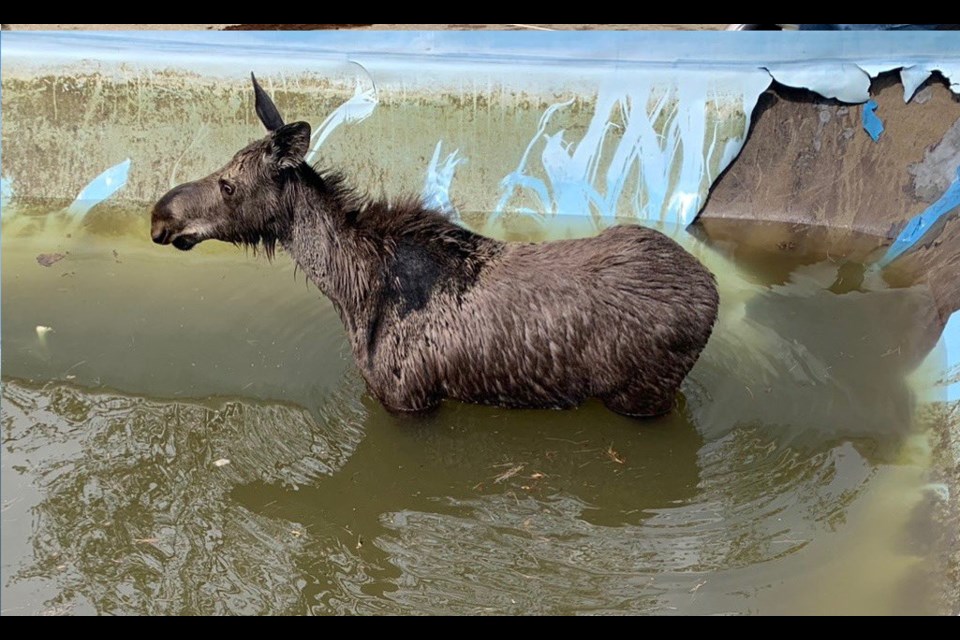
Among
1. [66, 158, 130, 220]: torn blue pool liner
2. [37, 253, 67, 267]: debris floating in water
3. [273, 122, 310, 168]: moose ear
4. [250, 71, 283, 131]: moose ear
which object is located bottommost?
[37, 253, 67, 267]: debris floating in water

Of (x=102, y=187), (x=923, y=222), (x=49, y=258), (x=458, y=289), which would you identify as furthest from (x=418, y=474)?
(x=923, y=222)

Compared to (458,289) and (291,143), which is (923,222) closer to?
(458,289)

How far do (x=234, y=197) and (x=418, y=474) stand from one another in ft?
6.75

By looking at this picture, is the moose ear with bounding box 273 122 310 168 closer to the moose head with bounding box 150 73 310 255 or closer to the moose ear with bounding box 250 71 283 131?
the moose head with bounding box 150 73 310 255

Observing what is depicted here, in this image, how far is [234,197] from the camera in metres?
5.26

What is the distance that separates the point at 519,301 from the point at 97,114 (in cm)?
550

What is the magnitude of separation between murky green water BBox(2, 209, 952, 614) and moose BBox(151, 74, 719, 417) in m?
0.44

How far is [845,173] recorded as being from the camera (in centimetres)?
834

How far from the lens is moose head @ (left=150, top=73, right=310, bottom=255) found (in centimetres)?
523

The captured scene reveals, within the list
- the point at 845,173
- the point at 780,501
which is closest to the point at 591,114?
the point at 845,173

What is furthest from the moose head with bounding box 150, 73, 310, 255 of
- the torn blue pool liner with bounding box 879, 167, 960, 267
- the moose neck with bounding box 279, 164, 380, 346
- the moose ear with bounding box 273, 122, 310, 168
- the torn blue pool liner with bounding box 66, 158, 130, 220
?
the torn blue pool liner with bounding box 879, 167, 960, 267

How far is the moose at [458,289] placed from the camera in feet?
17.3

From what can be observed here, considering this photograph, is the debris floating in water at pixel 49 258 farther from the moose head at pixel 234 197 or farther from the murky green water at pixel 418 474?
the moose head at pixel 234 197

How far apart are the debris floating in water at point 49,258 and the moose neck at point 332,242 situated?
3159 millimetres
